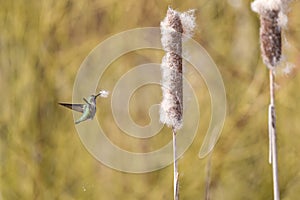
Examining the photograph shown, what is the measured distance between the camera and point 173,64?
2.37 ft

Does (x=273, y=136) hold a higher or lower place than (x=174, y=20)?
lower

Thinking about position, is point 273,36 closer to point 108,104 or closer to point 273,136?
point 273,136

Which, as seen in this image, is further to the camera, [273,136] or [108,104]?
[108,104]

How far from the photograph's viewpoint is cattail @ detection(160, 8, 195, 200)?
2.37ft

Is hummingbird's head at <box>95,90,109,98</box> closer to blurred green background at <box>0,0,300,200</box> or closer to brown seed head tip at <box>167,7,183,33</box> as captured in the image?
blurred green background at <box>0,0,300,200</box>

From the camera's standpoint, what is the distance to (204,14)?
74 centimetres

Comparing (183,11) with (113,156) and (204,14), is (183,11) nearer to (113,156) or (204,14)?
(204,14)

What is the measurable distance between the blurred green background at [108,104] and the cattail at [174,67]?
15mm

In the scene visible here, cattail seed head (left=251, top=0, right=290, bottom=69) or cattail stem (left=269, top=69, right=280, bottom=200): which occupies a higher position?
cattail seed head (left=251, top=0, right=290, bottom=69)

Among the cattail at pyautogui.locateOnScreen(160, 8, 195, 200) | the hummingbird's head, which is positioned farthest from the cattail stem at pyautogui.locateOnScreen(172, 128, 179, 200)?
the hummingbird's head

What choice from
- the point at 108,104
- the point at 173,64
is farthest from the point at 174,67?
the point at 108,104

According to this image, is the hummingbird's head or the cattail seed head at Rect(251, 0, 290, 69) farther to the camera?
the hummingbird's head

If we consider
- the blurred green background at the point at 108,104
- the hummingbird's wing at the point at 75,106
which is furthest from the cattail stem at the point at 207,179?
the hummingbird's wing at the point at 75,106

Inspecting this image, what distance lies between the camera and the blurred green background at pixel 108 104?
0.71m
